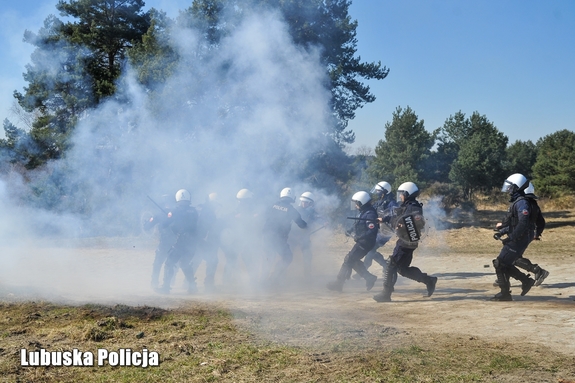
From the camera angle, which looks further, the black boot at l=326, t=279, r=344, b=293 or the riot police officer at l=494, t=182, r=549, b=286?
the black boot at l=326, t=279, r=344, b=293

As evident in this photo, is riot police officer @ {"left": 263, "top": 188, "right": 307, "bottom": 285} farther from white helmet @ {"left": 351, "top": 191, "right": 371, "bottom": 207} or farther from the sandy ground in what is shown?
white helmet @ {"left": 351, "top": 191, "right": 371, "bottom": 207}

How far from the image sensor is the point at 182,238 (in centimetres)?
1126

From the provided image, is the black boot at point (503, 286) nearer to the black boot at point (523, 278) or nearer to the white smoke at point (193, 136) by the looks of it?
the black boot at point (523, 278)

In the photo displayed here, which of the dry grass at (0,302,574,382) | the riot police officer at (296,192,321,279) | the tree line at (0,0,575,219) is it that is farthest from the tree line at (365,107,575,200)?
the dry grass at (0,302,574,382)

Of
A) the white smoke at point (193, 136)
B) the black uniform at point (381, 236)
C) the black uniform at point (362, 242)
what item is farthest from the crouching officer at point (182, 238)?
the white smoke at point (193, 136)

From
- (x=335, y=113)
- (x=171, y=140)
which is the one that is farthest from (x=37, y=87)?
(x=335, y=113)

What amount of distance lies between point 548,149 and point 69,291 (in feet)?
152

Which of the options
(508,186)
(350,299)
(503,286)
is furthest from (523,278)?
(350,299)

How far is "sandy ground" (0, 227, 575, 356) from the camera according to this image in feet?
24.0

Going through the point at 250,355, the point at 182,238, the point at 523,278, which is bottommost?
the point at 250,355

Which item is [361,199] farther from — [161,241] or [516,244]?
[161,241]

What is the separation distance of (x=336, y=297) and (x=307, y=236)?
319cm

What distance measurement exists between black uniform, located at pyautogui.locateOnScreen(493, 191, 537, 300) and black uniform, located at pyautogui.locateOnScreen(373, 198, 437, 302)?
3.91ft

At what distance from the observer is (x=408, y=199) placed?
382 inches
